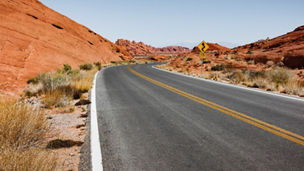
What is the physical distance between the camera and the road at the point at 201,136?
3.19 metres

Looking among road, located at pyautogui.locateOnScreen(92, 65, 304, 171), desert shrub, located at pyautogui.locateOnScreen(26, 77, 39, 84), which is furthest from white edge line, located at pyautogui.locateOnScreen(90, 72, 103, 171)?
desert shrub, located at pyautogui.locateOnScreen(26, 77, 39, 84)

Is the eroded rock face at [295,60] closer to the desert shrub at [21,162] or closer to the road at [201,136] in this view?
the road at [201,136]

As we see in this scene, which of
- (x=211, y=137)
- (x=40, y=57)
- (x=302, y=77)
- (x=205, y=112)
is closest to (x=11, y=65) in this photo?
(x=40, y=57)

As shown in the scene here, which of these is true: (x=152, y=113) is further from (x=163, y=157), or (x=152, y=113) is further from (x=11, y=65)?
(x=11, y=65)

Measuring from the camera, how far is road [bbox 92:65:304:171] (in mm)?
3188

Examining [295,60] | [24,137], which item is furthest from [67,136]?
[295,60]

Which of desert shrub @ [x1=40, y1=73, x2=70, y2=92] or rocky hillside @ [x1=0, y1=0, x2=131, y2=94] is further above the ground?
rocky hillside @ [x1=0, y1=0, x2=131, y2=94]

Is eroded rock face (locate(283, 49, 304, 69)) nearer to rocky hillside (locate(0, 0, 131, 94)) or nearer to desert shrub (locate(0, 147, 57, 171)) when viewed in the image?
desert shrub (locate(0, 147, 57, 171))

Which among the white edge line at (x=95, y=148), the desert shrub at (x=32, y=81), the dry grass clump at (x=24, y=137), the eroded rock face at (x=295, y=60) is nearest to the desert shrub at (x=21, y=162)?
the dry grass clump at (x=24, y=137)

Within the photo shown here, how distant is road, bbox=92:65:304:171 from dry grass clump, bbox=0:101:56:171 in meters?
0.95

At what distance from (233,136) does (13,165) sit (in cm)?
380

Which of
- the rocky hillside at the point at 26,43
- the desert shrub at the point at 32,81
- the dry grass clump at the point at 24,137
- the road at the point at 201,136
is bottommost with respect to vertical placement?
the road at the point at 201,136

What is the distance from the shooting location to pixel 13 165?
225cm

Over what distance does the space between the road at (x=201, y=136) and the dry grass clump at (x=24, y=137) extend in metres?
0.95
